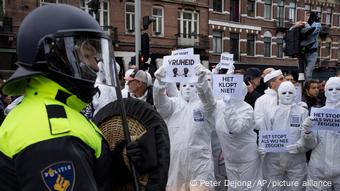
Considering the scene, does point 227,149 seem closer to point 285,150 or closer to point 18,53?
point 285,150

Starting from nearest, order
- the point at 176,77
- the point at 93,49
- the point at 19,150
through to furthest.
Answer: the point at 19,150, the point at 93,49, the point at 176,77

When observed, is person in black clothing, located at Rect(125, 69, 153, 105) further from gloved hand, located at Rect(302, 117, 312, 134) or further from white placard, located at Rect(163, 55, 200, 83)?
gloved hand, located at Rect(302, 117, 312, 134)

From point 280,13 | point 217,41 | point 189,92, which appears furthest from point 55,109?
point 280,13

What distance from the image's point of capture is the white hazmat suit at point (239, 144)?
579cm

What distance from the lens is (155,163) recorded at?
2.07m

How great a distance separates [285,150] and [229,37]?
28758 mm

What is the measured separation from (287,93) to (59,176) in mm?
4869

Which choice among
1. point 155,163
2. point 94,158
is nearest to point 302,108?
point 155,163

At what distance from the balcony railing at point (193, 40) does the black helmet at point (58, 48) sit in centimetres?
2844

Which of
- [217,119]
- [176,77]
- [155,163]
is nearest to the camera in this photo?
[155,163]

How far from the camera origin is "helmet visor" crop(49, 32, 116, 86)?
172 cm

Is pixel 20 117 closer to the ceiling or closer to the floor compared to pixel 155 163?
closer to the ceiling

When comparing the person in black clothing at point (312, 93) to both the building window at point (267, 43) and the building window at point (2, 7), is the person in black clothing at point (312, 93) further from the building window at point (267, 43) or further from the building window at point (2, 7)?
the building window at point (267, 43)

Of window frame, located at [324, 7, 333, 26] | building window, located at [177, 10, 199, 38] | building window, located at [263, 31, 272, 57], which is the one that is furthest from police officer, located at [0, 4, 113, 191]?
window frame, located at [324, 7, 333, 26]
